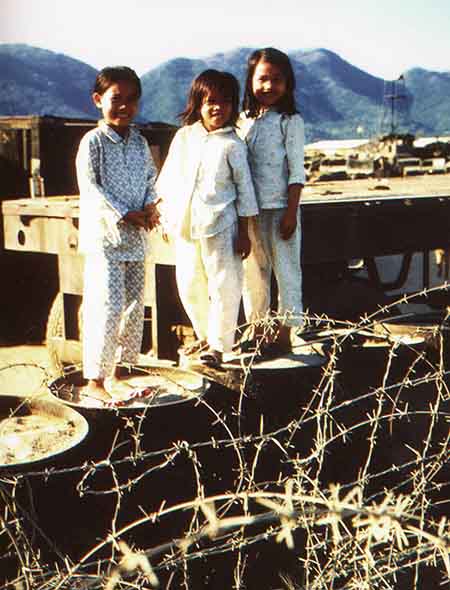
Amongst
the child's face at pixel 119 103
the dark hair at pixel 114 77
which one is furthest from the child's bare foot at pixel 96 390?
the dark hair at pixel 114 77

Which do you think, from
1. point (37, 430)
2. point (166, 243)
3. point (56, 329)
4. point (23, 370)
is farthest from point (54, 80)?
point (37, 430)

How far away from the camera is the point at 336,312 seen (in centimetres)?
532

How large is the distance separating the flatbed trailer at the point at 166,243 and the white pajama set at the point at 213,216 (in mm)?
400

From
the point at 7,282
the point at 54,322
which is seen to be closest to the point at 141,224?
the point at 54,322

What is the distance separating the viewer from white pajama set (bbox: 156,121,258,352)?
3.81 m

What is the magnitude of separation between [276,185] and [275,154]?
0.15 metres

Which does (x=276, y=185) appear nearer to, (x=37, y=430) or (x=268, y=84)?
(x=268, y=84)

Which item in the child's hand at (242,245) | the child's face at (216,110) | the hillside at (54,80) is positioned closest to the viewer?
the child's face at (216,110)

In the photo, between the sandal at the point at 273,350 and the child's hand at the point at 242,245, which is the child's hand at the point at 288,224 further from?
the sandal at the point at 273,350

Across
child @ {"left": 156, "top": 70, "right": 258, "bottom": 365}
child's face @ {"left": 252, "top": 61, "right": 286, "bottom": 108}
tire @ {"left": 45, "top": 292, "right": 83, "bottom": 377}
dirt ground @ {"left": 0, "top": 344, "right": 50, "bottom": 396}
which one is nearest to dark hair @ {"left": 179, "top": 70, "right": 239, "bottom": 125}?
child @ {"left": 156, "top": 70, "right": 258, "bottom": 365}

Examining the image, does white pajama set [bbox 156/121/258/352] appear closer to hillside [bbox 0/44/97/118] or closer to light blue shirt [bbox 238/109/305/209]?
light blue shirt [bbox 238/109/305/209]

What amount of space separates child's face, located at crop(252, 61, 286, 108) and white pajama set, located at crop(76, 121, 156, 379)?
2.22ft

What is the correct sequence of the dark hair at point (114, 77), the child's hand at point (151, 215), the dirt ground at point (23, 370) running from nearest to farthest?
1. the dark hair at point (114, 77)
2. the child's hand at point (151, 215)
3. the dirt ground at point (23, 370)

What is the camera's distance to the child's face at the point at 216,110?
373 centimetres
